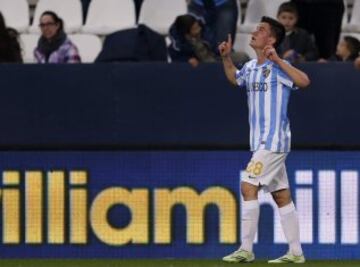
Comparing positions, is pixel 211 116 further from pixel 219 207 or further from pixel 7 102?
pixel 7 102

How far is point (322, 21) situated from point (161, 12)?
1813 mm

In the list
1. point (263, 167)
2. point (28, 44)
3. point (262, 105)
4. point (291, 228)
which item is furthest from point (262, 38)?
point (28, 44)

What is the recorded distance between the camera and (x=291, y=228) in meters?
10.5

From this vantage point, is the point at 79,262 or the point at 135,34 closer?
the point at 79,262

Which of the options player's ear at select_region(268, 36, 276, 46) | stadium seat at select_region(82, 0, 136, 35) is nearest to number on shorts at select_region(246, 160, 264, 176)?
player's ear at select_region(268, 36, 276, 46)

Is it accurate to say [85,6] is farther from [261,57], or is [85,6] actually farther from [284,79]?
[284,79]

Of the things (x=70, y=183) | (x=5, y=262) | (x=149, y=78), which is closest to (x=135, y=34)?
(x=149, y=78)

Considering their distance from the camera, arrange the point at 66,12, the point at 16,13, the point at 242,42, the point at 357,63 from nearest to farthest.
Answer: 1. the point at 357,63
2. the point at 242,42
3. the point at 66,12
4. the point at 16,13

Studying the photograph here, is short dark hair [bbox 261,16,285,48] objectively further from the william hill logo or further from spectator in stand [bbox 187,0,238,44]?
spectator in stand [bbox 187,0,238,44]

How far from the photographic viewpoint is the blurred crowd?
39.5 feet

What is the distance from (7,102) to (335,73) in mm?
2481

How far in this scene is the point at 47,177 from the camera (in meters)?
11.6

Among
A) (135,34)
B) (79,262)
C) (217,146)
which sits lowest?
(79,262)

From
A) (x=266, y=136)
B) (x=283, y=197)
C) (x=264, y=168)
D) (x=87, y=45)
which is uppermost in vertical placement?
(x=87, y=45)
